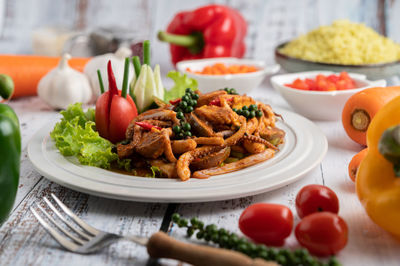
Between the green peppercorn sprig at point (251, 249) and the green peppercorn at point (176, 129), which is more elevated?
the green peppercorn at point (176, 129)

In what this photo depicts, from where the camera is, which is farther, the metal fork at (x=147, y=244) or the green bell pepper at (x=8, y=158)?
the green bell pepper at (x=8, y=158)

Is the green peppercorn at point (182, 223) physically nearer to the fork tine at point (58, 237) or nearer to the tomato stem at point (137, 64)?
the fork tine at point (58, 237)

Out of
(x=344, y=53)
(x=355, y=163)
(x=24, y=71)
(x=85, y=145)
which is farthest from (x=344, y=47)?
(x=24, y=71)

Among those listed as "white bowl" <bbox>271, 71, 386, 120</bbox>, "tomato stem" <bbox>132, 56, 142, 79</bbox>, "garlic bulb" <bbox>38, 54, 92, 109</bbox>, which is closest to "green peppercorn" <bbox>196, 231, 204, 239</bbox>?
"tomato stem" <bbox>132, 56, 142, 79</bbox>

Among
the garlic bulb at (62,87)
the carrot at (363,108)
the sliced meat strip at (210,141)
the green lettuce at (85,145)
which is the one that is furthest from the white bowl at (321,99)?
the garlic bulb at (62,87)

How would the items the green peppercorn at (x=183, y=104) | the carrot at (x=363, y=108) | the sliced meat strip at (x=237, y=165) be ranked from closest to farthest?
the sliced meat strip at (x=237, y=165), the green peppercorn at (x=183, y=104), the carrot at (x=363, y=108)
